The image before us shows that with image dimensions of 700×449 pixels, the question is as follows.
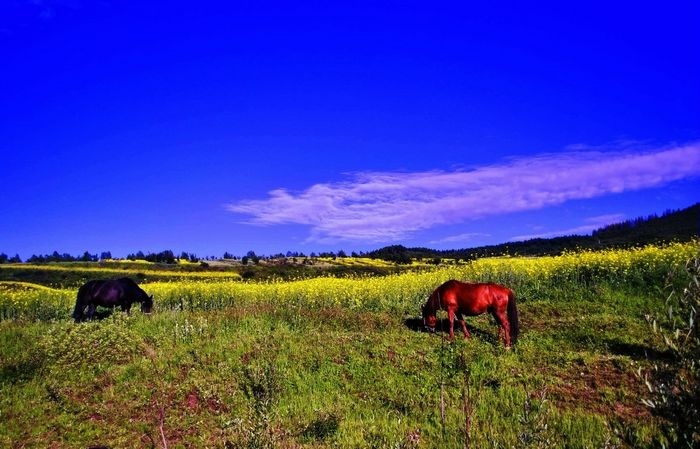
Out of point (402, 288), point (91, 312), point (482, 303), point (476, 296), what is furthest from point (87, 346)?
point (402, 288)

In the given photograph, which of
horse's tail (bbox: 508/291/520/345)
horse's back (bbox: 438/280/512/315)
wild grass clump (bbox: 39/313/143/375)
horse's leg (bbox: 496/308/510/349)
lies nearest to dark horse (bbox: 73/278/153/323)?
wild grass clump (bbox: 39/313/143/375)

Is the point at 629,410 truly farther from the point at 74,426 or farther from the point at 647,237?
the point at 647,237

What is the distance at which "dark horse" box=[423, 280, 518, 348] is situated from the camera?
13.3 m

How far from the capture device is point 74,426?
357 inches

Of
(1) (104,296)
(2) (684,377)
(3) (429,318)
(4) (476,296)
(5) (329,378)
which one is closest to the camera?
(2) (684,377)

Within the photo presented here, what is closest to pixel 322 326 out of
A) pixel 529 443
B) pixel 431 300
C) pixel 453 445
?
pixel 431 300

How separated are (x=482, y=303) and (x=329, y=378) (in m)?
4.93

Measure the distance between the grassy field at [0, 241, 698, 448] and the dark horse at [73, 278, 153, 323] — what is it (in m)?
0.68

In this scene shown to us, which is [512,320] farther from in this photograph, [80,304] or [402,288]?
[80,304]

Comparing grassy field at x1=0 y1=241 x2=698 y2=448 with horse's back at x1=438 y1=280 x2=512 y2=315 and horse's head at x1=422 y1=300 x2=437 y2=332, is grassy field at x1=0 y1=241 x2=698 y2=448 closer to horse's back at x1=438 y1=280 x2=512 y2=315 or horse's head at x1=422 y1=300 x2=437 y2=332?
Result: horse's head at x1=422 y1=300 x2=437 y2=332

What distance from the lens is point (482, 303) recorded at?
13469mm

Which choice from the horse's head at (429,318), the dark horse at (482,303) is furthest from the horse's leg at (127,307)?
the dark horse at (482,303)

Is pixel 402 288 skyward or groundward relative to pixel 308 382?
skyward

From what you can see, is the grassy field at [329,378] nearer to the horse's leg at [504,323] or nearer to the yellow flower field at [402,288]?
the horse's leg at [504,323]
